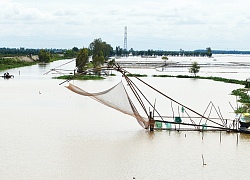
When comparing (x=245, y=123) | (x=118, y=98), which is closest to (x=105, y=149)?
(x=118, y=98)

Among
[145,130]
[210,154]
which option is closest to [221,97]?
[145,130]

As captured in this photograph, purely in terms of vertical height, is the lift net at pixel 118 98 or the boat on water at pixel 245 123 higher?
the lift net at pixel 118 98

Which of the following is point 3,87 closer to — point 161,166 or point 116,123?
point 116,123

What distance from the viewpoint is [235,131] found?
1038 centimetres

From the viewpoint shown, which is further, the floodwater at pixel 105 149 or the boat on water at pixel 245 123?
the boat on water at pixel 245 123

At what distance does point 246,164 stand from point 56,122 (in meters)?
5.40

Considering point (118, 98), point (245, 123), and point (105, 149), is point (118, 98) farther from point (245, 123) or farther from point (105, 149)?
point (245, 123)

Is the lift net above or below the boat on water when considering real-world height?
Answer: above

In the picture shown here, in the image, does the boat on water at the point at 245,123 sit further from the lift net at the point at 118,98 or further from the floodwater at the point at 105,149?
the lift net at the point at 118,98

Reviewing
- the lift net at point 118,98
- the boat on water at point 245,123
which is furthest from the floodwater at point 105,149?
the lift net at point 118,98

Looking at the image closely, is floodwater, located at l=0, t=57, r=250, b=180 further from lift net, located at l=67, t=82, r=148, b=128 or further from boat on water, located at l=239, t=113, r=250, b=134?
lift net, located at l=67, t=82, r=148, b=128

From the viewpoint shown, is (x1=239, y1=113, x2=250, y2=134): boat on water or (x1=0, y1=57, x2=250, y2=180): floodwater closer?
(x1=0, y1=57, x2=250, y2=180): floodwater

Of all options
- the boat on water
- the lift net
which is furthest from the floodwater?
the lift net

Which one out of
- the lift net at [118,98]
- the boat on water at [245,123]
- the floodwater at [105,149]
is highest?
the lift net at [118,98]
